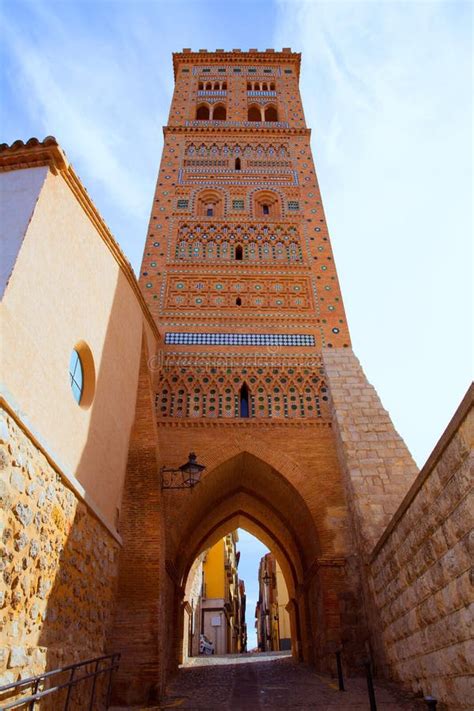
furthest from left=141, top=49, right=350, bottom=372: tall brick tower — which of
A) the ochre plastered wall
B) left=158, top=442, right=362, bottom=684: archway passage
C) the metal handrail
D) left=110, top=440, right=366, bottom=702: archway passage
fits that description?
the metal handrail

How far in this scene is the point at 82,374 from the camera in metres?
5.68

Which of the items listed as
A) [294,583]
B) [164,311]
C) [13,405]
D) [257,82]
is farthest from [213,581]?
[13,405]

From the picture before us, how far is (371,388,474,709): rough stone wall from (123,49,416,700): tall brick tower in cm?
144

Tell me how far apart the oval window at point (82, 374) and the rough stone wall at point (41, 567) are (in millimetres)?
1091

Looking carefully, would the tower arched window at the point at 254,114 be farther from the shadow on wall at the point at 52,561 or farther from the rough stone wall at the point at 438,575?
the rough stone wall at the point at 438,575

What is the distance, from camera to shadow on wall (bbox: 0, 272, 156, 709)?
3.65m

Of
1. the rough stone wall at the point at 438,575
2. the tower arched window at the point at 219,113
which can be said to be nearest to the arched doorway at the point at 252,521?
the rough stone wall at the point at 438,575

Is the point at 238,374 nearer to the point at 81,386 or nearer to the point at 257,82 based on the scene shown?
the point at 81,386

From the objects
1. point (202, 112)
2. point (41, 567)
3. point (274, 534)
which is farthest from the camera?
point (202, 112)

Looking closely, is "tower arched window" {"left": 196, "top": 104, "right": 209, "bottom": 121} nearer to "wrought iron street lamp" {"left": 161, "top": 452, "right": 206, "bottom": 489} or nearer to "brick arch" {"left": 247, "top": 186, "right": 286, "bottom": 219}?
"brick arch" {"left": 247, "top": 186, "right": 286, "bottom": 219}

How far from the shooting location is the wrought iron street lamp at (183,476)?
23.1ft

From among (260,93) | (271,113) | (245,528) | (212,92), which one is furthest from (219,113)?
(245,528)

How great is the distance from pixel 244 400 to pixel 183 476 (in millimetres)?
1928

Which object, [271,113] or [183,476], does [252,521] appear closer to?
[183,476]
